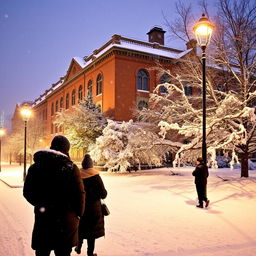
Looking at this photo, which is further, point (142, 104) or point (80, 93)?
point (80, 93)

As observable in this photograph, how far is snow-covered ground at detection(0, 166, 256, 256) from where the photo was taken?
206 inches

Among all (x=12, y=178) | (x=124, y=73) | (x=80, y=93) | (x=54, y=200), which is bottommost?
(x=12, y=178)

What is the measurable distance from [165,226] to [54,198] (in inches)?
166

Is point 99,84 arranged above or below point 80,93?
above

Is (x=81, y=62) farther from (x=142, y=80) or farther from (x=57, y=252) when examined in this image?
(x=57, y=252)

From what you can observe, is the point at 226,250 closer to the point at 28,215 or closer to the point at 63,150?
the point at 63,150

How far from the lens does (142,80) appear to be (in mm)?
31453

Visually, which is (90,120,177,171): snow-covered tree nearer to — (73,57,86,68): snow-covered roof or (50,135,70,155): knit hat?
(50,135,70,155): knit hat

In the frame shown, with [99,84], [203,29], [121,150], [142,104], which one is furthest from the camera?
[99,84]

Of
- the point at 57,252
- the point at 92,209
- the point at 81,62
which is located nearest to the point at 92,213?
the point at 92,209

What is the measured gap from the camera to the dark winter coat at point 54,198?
327cm

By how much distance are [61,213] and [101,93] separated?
2919cm

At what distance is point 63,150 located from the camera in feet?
11.9

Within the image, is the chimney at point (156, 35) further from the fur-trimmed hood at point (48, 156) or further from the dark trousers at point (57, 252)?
the dark trousers at point (57, 252)
